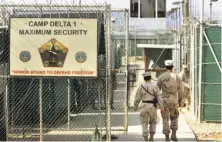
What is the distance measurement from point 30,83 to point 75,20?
9.26 ft

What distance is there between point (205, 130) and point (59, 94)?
3.89 m

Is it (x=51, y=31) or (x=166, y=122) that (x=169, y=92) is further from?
(x=51, y=31)

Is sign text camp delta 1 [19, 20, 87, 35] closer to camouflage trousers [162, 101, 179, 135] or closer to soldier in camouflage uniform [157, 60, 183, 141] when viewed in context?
soldier in camouflage uniform [157, 60, 183, 141]

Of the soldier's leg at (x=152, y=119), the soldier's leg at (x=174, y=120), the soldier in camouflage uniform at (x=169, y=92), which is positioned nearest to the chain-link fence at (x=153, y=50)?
the soldier's leg at (x=174, y=120)

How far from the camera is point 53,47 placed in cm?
877

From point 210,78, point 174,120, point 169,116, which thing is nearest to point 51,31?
point 169,116

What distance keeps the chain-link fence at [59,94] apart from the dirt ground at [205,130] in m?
1.92

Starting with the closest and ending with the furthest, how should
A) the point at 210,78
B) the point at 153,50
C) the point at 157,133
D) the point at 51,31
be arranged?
the point at 51,31, the point at 157,133, the point at 210,78, the point at 153,50

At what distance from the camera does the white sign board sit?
8.68 metres

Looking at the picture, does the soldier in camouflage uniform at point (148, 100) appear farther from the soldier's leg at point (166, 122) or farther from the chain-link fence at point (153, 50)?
the chain-link fence at point (153, 50)

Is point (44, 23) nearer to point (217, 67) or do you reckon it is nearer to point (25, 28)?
point (25, 28)

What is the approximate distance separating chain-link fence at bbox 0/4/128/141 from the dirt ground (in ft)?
6.30

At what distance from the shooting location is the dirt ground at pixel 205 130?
1073cm

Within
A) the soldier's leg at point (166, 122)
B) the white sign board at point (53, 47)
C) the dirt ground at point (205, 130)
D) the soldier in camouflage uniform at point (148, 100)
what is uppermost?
the white sign board at point (53, 47)
